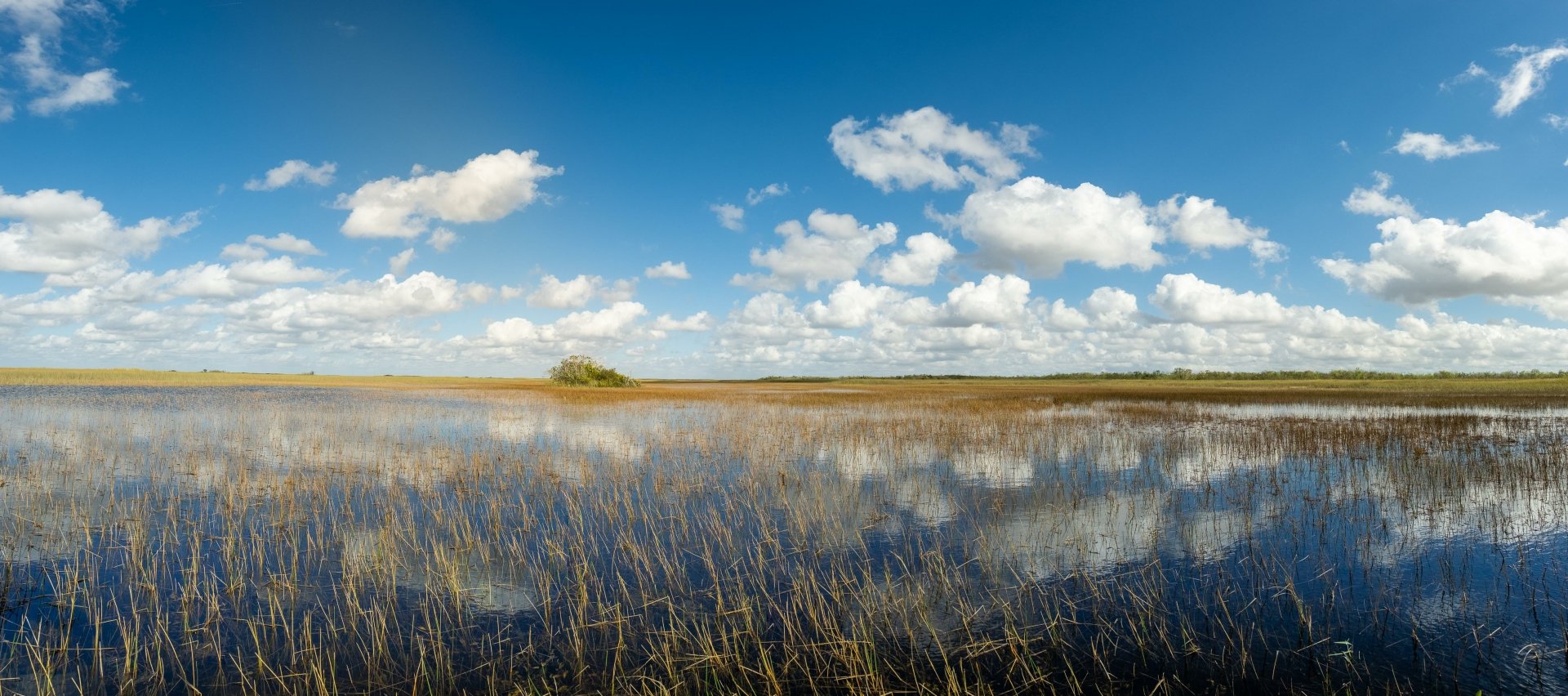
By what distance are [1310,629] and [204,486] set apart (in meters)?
18.3

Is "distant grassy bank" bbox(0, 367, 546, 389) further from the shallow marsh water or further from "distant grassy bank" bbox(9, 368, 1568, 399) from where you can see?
the shallow marsh water

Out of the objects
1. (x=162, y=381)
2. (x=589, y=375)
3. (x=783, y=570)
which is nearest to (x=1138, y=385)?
(x=589, y=375)

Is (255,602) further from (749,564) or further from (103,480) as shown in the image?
(103,480)

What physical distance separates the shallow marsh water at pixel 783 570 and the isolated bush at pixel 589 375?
58.0 metres

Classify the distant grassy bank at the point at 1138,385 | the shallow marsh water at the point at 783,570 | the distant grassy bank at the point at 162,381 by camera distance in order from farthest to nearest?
the distant grassy bank at the point at 162,381, the distant grassy bank at the point at 1138,385, the shallow marsh water at the point at 783,570

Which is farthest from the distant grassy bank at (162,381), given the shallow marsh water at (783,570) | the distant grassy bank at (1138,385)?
the shallow marsh water at (783,570)

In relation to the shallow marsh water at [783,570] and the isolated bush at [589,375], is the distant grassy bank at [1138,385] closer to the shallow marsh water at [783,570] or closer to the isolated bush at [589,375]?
the isolated bush at [589,375]

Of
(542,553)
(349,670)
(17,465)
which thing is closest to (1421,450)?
(542,553)

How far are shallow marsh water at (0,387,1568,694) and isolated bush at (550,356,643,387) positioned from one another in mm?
Answer: 57952

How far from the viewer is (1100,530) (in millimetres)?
10414

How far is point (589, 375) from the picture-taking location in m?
76.9

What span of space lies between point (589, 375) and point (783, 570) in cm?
7189

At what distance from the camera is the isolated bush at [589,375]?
76.6 m

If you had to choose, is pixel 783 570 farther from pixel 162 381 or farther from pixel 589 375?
pixel 162 381
